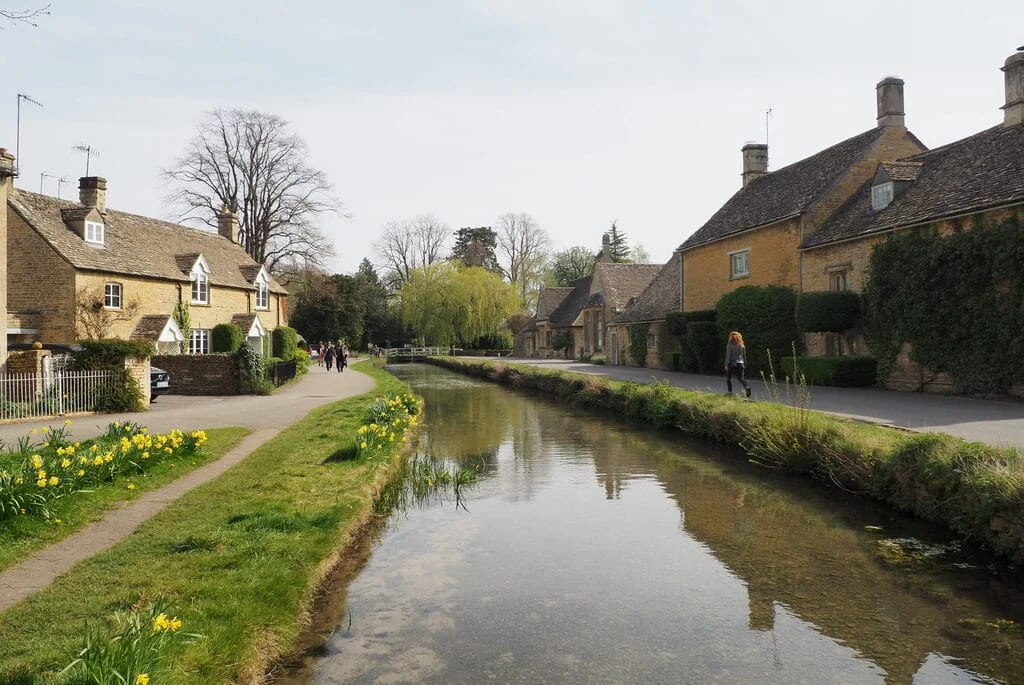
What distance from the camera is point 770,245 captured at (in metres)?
28.0

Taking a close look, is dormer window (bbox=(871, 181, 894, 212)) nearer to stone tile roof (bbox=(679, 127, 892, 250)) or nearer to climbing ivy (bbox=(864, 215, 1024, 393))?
stone tile roof (bbox=(679, 127, 892, 250))

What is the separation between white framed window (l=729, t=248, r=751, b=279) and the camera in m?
29.7

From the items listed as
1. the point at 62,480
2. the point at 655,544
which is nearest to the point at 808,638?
the point at 655,544

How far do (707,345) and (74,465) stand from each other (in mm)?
24751

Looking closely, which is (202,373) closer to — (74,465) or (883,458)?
(74,465)

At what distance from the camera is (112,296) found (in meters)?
29.5

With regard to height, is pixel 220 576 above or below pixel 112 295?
below

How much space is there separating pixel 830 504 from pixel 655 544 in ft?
10.3

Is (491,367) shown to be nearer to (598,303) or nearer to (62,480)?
(598,303)

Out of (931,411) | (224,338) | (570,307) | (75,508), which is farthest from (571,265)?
(75,508)

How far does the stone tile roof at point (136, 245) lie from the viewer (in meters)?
28.3

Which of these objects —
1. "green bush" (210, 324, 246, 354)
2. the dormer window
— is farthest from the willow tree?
the dormer window

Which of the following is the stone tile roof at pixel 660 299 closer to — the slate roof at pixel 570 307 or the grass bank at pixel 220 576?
the slate roof at pixel 570 307

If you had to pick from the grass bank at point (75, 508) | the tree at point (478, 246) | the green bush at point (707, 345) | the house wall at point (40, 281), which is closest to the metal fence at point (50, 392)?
the grass bank at point (75, 508)
